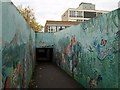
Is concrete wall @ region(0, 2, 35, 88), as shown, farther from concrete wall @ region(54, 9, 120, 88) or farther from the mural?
concrete wall @ region(54, 9, 120, 88)

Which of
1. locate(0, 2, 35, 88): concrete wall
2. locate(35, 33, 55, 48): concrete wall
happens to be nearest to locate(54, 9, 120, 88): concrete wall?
locate(0, 2, 35, 88): concrete wall

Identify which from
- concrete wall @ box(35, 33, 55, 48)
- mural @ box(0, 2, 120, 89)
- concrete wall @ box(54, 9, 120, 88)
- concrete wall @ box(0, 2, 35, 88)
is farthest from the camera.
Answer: concrete wall @ box(35, 33, 55, 48)

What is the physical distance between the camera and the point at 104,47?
265 inches

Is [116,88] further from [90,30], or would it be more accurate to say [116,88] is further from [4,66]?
[4,66]

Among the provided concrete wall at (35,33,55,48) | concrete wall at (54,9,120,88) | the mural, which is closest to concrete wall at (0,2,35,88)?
the mural

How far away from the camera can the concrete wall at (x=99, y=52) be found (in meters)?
5.97

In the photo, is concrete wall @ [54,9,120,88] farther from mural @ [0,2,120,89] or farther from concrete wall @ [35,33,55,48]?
concrete wall @ [35,33,55,48]

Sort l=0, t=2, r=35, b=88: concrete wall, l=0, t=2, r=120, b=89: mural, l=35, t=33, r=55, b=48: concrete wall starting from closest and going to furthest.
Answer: l=0, t=2, r=35, b=88: concrete wall
l=0, t=2, r=120, b=89: mural
l=35, t=33, r=55, b=48: concrete wall

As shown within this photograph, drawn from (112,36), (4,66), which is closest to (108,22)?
(112,36)

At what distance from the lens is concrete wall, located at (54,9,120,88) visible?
19.6 feet

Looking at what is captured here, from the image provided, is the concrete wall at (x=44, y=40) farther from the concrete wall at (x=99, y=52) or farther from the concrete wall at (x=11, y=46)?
the concrete wall at (x=11, y=46)

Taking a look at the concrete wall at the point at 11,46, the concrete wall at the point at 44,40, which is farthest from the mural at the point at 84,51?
the concrete wall at the point at 44,40

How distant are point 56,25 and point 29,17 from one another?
30.4ft

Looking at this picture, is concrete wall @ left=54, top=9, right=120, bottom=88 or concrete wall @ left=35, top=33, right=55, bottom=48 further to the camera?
concrete wall @ left=35, top=33, right=55, bottom=48
